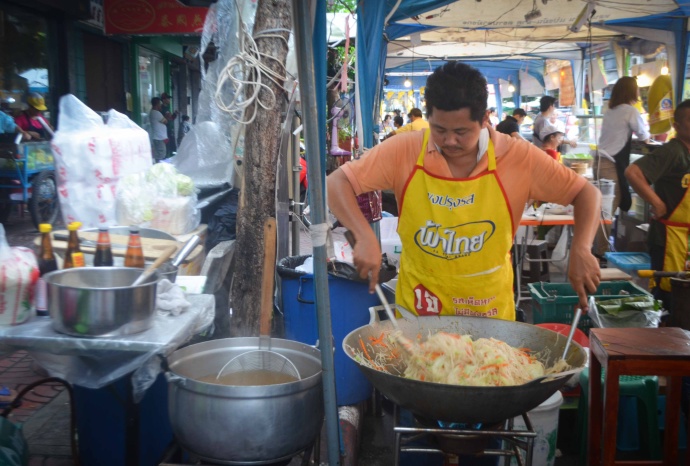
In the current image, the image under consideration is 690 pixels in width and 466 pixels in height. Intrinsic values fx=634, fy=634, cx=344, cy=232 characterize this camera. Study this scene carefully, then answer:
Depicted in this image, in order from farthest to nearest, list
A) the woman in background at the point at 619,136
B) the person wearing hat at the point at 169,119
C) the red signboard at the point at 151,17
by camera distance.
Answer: the person wearing hat at the point at 169,119 → the red signboard at the point at 151,17 → the woman in background at the point at 619,136

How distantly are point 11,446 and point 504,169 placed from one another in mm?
2274

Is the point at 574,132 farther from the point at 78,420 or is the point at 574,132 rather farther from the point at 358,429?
the point at 78,420

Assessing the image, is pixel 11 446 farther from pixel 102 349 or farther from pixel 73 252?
pixel 73 252

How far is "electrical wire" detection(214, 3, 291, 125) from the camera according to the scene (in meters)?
4.01

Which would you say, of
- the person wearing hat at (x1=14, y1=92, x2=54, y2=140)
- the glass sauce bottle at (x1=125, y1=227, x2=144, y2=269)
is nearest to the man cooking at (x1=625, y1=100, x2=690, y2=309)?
the glass sauce bottle at (x1=125, y1=227, x2=144, y2=269)

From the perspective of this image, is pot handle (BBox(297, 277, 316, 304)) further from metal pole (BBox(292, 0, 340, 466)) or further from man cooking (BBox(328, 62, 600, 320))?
metal pole (BBox(292, 0, 340, 466))

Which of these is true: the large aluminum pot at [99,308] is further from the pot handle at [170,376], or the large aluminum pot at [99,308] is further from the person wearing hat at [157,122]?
the person wearing hat at [157,122]

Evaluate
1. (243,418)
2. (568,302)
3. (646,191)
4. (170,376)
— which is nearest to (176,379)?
(170,376)

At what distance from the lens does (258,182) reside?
4367 mm

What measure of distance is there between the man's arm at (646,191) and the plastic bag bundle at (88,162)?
13.8 ft

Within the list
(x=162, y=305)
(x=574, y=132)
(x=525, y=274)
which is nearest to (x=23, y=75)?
(x=525, y=274)

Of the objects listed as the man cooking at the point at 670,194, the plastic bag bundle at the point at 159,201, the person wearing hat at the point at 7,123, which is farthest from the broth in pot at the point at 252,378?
the person wearing hat at the point at 7,123

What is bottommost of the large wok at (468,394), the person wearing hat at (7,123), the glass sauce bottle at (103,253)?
the large wok at (468,394)

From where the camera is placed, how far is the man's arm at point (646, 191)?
5.10m
